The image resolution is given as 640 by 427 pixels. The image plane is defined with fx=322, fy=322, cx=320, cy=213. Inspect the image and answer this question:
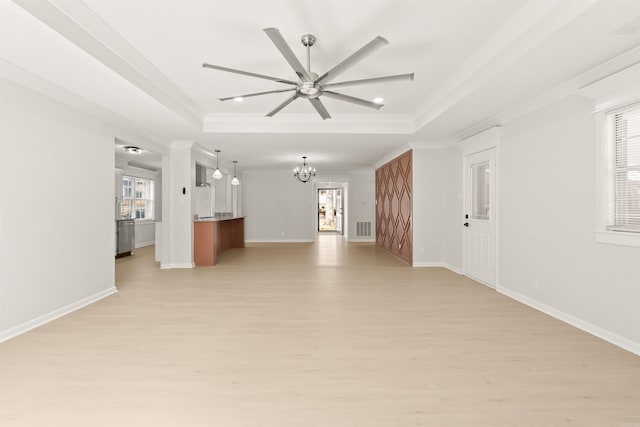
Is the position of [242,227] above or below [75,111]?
below

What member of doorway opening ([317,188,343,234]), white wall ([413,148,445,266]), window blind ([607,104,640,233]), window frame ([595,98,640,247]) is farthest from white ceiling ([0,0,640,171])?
doorway opening ([317,188,343,234])

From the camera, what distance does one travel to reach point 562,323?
332 centimetres

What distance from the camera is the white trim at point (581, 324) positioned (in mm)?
2721

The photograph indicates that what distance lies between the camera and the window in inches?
357

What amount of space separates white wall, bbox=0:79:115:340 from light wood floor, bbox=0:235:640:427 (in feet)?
1.00

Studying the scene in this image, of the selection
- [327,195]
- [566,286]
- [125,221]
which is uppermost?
[327,195]

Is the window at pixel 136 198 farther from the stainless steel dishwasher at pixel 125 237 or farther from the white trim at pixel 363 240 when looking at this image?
the white trim at pixel 363 240

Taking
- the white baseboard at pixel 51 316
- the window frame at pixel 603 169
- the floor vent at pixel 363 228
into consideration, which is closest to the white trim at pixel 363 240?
the floor vent at pixel 363 228

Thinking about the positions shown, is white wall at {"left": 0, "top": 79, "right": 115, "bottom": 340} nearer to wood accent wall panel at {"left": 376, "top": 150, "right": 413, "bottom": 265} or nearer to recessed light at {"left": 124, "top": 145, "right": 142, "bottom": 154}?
recessed light at {"left": 124, "top": 145, "right": 142, "bottom": 154}

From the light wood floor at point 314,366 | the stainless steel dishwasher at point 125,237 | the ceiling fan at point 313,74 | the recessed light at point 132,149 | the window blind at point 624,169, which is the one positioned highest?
the recessed light at point 132,149

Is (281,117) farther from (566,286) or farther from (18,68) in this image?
(566,286)

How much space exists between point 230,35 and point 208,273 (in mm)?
4197

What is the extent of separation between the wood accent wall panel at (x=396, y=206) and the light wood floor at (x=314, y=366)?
2.83m

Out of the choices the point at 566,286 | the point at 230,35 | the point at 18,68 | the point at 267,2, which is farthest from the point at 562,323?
the point at 18,68
